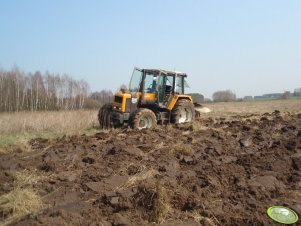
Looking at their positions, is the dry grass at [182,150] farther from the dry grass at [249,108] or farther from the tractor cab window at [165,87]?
the dry grass at [249,108]

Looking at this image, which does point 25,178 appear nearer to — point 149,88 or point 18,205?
point 18,205

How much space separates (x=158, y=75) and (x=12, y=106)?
26.0 metres

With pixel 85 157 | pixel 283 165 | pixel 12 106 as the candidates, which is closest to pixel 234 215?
pixel 283 165

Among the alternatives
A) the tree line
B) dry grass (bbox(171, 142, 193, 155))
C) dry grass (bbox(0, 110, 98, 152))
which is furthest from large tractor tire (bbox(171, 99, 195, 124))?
the tree line

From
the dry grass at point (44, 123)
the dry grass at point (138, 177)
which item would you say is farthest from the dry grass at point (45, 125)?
the dry grass at point (138, 177)

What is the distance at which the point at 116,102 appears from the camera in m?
13.5

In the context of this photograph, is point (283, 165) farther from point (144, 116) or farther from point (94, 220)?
point (144, 116)

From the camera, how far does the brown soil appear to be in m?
4.64

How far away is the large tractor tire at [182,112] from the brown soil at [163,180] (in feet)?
13.7

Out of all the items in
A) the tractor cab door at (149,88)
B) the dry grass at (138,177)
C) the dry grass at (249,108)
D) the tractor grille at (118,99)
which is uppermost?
the tractor cab door at (149,88)

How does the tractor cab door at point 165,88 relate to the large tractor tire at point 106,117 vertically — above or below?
above

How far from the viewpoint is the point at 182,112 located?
49.1 ft

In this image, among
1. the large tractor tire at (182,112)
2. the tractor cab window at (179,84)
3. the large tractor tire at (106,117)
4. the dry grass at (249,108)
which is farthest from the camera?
the dry grass at (249,108)

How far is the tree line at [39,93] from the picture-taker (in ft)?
118
